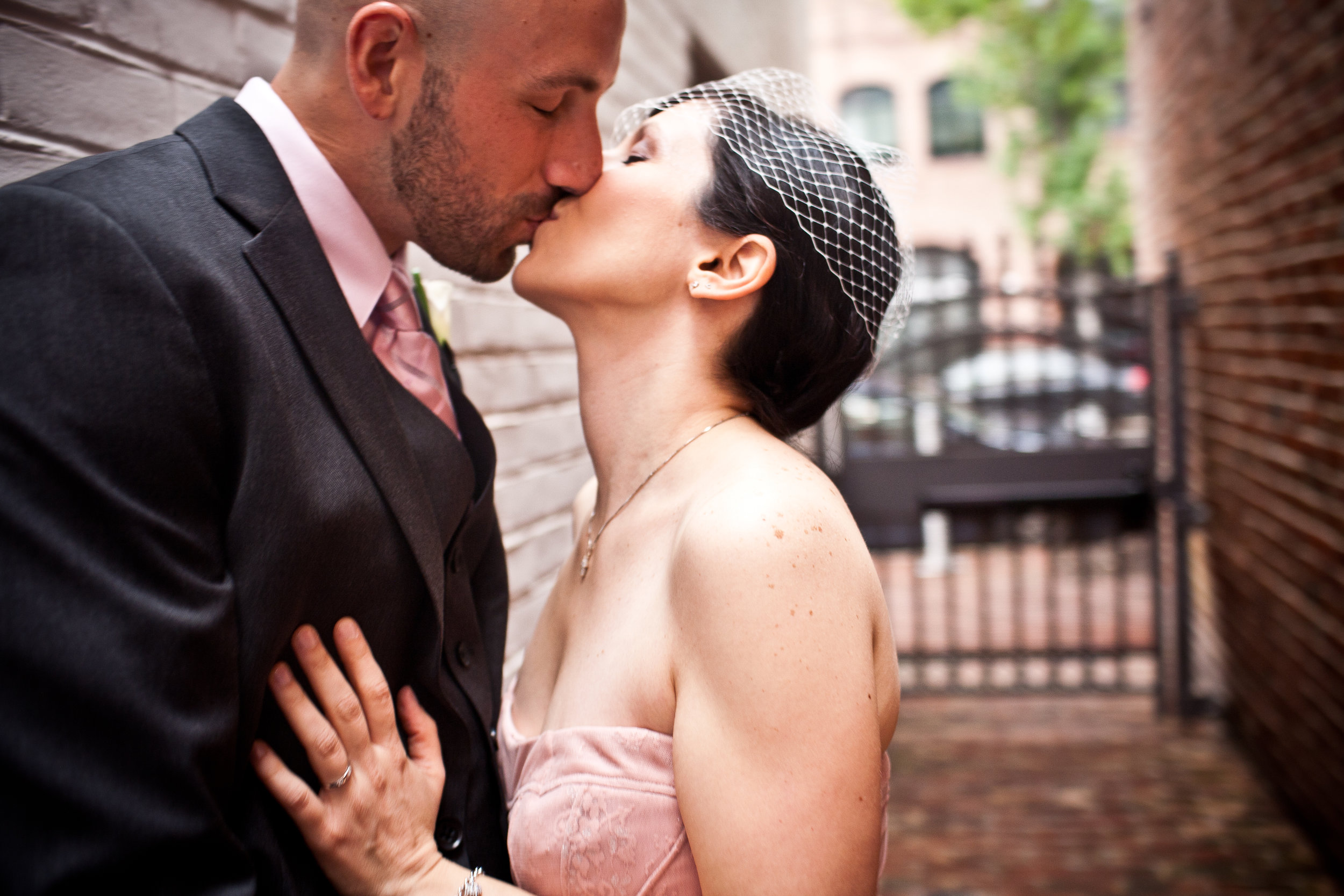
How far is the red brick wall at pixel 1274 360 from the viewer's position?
3920 mm

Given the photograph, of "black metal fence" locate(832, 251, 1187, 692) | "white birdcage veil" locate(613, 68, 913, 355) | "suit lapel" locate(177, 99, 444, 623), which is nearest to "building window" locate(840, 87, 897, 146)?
"black metal fence" locate(832, 251, 1187, 692)

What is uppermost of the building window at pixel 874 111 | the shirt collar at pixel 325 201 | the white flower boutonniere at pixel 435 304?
the building window at pixel 874 111

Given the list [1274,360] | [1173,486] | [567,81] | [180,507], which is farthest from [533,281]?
[1173,486]

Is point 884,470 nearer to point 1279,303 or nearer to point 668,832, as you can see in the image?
point 1279,303

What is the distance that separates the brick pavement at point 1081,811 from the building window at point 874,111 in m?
20.0

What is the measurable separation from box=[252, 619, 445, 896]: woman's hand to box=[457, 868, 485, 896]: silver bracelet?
0.04 meters

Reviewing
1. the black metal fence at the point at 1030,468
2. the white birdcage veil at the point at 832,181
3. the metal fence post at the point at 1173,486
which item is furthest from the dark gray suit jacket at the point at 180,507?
the metal fence post at the point at 1173,486

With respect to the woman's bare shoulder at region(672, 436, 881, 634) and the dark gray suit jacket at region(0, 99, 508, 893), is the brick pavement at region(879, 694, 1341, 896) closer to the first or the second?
the woman's bare shoulder at region(672, 436, 881, 634)

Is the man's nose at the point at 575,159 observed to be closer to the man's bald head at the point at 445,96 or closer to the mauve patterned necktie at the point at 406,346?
the man's bald head at the point at 445,96

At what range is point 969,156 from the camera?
23484 millimetres

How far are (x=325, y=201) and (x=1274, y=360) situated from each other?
14.8 ft

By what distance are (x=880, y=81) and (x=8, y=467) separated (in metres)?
25.4

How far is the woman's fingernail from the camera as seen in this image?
49.5 inches

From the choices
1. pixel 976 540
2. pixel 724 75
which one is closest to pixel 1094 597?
pixel 976 540
